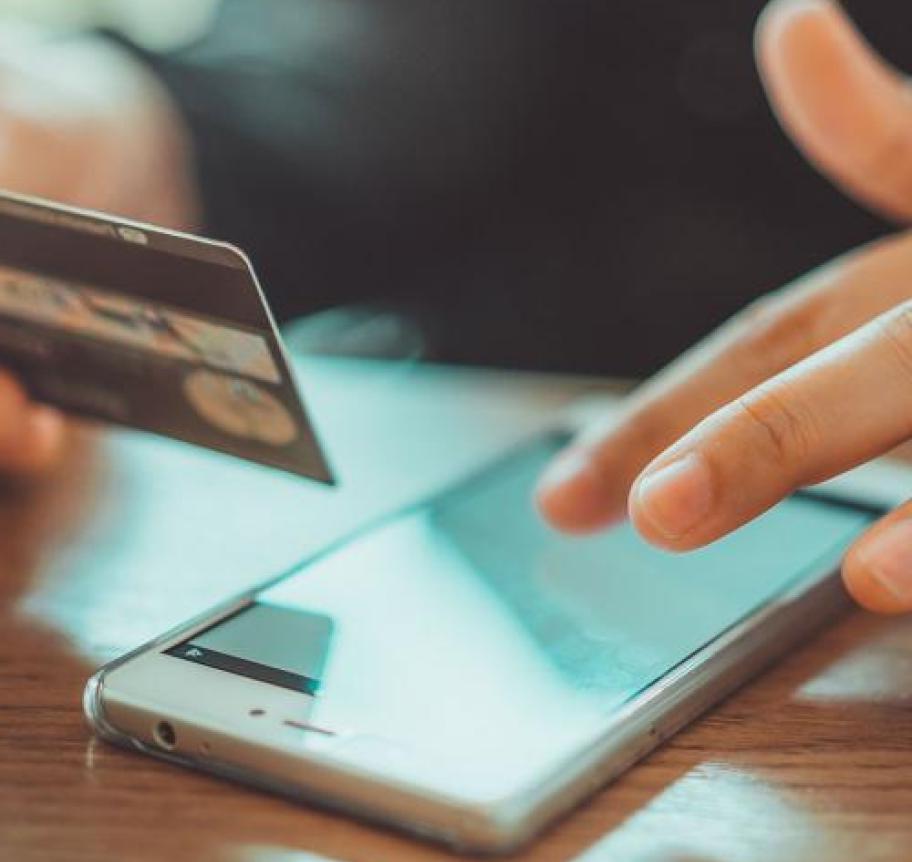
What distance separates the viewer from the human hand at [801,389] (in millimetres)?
439

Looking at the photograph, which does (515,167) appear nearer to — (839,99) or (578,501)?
(839,99)

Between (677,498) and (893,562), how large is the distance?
67 millimetres

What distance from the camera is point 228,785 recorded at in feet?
1.34

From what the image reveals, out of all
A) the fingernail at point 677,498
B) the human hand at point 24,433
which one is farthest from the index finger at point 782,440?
the human hand at point 24,433

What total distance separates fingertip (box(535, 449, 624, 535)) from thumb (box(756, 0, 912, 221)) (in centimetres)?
21

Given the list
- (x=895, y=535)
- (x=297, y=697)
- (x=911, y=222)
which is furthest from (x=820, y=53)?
(x=297, y=697)

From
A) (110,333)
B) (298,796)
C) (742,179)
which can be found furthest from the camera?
(742,179)

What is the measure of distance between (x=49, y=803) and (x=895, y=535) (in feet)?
0.85

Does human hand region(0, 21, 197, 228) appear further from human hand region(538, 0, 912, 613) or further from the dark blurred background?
human hand region(538, 0, 912, 613)

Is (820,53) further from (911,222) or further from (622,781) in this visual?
(622,781)

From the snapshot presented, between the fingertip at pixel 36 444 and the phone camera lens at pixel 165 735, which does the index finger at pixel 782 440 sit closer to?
the phone camera lens at pixel 165 735

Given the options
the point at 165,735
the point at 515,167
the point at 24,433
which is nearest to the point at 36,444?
the point at 24,433

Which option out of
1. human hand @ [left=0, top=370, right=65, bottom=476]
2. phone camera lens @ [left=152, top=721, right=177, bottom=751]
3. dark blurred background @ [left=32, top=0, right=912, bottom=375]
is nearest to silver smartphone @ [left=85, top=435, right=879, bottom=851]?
phone camera lens @ [left=152, top=721, right=177, bottom=751]

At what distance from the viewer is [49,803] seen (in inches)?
15.9
